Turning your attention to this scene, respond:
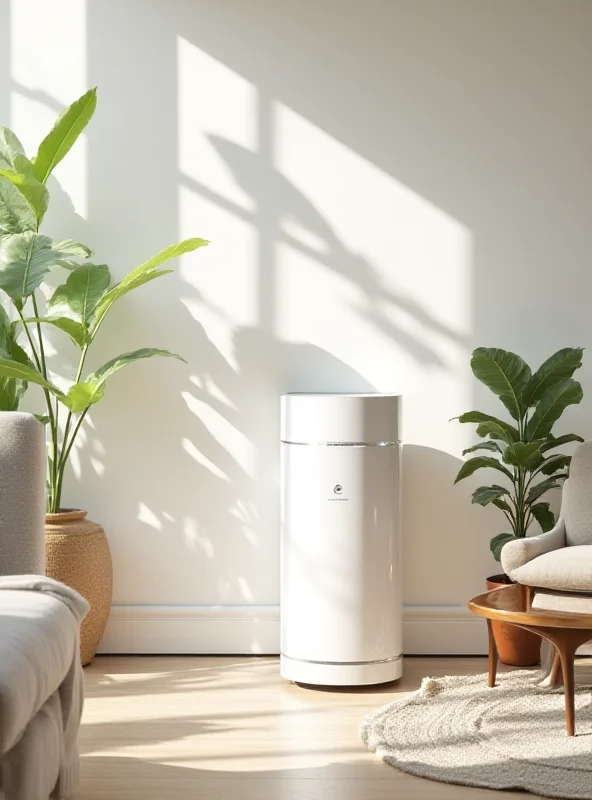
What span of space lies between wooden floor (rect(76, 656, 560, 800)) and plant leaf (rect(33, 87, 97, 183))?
67.8 inches

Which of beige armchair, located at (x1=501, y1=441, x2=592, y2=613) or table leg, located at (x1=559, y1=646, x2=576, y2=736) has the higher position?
beige armchair, located at (x1=501, y1=441, x2=592, y2=613)

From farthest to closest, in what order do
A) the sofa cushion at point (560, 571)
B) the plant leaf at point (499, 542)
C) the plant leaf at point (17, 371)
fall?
the plant leaf at point (499, 542)
the plant leaf at point (17, 371)
the sofa cushion at point (560, 571)

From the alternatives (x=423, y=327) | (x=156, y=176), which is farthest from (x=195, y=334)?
(x=423, y=327)

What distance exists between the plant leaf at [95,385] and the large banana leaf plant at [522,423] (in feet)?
3.43

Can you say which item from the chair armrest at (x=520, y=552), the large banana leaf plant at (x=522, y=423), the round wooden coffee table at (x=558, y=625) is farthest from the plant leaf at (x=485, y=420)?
the round wooden coffee table at (x=558, y=625)

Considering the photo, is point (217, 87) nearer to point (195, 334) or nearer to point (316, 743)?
point (195, 334)

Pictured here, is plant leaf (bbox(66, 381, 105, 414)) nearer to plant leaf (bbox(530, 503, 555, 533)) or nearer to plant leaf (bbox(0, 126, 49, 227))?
plant leaf (bbox(0, 126, 49, 227))

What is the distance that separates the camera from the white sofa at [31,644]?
73.3 inches

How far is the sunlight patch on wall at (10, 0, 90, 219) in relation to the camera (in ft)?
12.6

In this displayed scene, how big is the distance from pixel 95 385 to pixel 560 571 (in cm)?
157

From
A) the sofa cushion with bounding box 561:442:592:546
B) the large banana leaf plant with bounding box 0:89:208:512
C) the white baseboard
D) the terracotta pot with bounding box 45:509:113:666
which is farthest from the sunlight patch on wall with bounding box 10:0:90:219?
the sofa cushion with bounding box 561:442:592:546

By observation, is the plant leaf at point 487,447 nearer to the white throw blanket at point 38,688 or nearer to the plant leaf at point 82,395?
the plant leaf at point 82,395

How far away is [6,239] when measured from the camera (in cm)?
347

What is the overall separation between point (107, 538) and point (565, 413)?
1741mm
